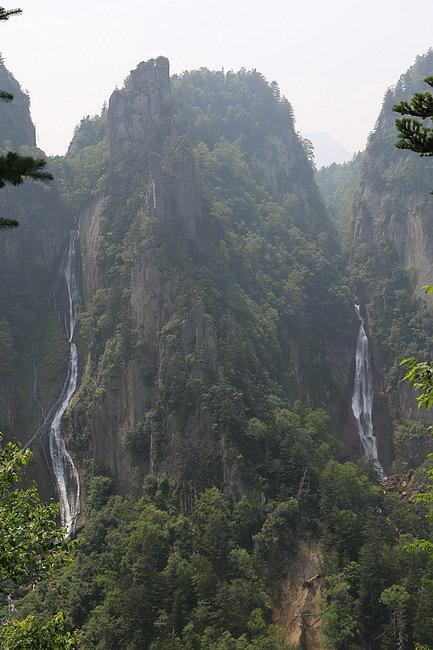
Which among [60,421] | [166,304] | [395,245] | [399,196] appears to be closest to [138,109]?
[166,304]

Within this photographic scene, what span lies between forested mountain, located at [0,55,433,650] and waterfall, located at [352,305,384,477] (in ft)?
1.08

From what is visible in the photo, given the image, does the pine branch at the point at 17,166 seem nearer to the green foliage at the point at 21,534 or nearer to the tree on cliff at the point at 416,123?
the tree on cliff at the point at 416,123

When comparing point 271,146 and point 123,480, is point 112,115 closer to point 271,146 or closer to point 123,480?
point 271,146

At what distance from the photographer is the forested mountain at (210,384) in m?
30.0

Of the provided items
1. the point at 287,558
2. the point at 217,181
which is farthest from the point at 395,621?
the point at 217,181

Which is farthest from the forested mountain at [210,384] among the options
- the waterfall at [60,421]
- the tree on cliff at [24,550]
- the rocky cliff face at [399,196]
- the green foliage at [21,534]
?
the green foliage at [21,534]

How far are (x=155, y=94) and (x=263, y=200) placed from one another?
83.7 ft

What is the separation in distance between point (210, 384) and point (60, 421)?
16.8 m

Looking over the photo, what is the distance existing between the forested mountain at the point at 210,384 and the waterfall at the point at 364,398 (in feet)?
1.08

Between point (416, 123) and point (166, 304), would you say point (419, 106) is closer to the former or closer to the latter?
point (416, 123)

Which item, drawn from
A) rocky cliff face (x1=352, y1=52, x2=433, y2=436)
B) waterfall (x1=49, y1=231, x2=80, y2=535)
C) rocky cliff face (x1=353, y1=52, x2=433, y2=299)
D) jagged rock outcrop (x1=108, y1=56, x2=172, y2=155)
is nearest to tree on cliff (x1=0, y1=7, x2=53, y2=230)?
waterfall (x1=49, y1=231, x2=80, y2=535)

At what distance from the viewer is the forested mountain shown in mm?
29984

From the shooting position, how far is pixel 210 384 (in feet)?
144

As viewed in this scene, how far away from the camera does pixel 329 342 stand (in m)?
68.7
